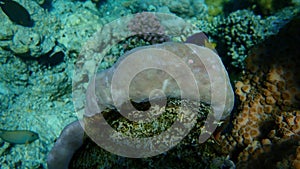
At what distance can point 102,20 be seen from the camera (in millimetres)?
5156

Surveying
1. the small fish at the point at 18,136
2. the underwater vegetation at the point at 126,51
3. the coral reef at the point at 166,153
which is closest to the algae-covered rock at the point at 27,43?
the underwater vegetation at the point at 126,51

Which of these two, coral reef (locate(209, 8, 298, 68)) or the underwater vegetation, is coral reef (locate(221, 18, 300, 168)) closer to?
the underwater vegetation

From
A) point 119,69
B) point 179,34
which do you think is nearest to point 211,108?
point 119,69

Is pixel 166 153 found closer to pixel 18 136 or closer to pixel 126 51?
pixel 126 51

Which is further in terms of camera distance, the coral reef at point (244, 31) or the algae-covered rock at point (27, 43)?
the algae-covered rock at point (27, 43)

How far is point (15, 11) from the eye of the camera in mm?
4355

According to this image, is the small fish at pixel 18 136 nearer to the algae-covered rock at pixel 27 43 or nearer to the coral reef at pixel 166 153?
the algae-covered rock at pixel 27 43

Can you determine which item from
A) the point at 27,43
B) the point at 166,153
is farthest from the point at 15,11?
the point at 166,153

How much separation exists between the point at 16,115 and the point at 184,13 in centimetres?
414

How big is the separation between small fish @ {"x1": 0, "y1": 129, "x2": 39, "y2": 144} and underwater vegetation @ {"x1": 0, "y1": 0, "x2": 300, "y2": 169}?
1 centimetres

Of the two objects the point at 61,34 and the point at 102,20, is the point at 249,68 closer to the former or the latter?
the point at 102,20

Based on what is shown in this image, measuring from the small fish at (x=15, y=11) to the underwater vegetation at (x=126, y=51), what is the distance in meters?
0.02

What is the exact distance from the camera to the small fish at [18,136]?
155 inches

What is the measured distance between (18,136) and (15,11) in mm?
2184
